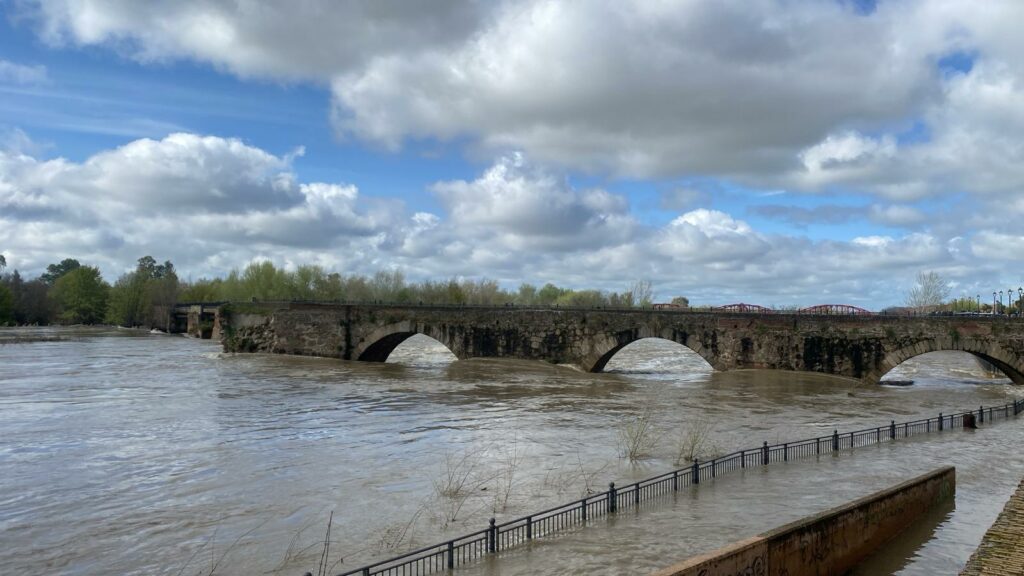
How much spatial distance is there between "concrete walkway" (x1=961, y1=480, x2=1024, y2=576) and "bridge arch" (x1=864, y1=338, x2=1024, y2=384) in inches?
1323

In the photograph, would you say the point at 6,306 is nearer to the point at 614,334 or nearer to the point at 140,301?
the point at 140,301

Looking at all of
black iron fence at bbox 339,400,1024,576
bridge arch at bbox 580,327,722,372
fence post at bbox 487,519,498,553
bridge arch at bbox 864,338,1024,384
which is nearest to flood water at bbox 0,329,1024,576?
fence post at bbox 487,519,498,553

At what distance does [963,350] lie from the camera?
40.0 m

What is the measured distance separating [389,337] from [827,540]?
45.8 meters

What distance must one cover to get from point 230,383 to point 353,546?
31051 millimetres

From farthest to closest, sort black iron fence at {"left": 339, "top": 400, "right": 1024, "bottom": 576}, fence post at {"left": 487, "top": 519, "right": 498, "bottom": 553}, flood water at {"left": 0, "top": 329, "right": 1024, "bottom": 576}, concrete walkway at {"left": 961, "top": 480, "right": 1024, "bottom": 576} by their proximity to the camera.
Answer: flood water at {"left": 0, "top": 329, "right": 1024, "bottom": 576} → fence post at {"left": 487, "top": 519, "right": 498, "bottom": 553} → black iron fence at {"left": 339, "top": 400, "right": 1024, "bottom": 576} → concrete walkway at {"left": 961, "top": 480, "right": 1024, "bottom": 576}

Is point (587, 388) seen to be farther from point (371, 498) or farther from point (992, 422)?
point (371, 498)

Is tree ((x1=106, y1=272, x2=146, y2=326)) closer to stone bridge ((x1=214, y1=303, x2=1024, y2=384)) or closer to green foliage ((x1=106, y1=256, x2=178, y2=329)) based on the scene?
green foliage ((x1=106, y1=256, x2=178, y2=329))

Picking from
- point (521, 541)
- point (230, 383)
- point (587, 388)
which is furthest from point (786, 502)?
point (230, 383)

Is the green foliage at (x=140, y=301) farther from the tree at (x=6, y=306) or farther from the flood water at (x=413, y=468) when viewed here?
the flood water at (x=413, y=468)

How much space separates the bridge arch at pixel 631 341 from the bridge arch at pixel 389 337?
10.3m

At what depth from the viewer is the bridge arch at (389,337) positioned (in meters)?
52.7

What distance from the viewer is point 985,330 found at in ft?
132

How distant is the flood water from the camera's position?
1362 centimetres
